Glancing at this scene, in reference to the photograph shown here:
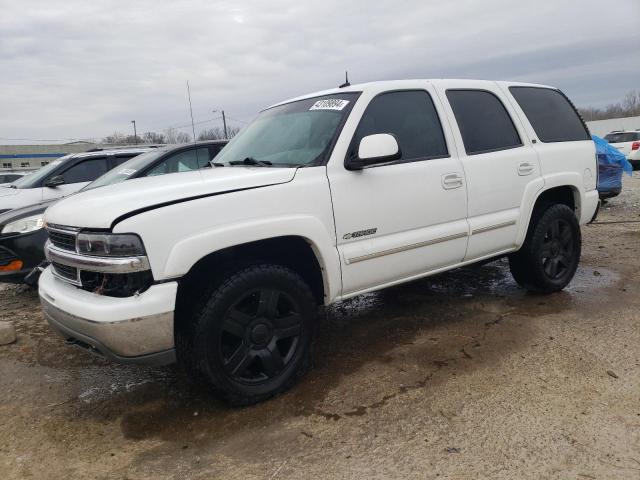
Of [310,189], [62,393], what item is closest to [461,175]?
[310,189]

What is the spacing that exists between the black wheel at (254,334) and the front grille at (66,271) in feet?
2.52

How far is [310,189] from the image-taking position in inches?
125

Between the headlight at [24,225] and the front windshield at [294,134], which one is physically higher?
the front windshield at [294,134]

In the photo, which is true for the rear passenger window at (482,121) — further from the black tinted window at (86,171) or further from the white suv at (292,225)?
the black tinted window at (86,171)

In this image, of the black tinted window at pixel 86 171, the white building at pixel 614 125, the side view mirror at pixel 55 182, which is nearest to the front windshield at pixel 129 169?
the side view mirror at pixel 55 182

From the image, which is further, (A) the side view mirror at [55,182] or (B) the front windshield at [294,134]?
(A) the side view mirror at [55,182]

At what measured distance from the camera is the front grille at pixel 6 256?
5.22 metres

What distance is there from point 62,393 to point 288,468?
6.24 feet

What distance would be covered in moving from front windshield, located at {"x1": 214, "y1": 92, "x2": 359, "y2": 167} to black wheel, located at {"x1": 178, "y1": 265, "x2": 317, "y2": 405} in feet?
2.83

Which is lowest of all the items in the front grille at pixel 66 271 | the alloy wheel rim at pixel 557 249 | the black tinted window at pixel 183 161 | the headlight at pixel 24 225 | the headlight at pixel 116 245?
the alloy wheel rim at pixel 557 249

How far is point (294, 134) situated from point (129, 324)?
1832 millimetres

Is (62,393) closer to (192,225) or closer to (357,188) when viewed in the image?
(192,225)

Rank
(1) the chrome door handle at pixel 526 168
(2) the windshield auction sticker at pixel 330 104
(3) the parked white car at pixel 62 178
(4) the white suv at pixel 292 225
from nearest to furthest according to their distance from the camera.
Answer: (4) the white suv at pixel 292 225 → (2) the windshield auction sticker at pixel 330 104 → (1) the chrome door handle at pixel 526 168 → (3) the parked white car at pixel 62 178

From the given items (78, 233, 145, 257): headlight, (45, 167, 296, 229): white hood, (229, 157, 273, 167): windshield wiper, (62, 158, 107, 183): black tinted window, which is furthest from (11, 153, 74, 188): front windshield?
(78, 233, 145, 257): headlight
